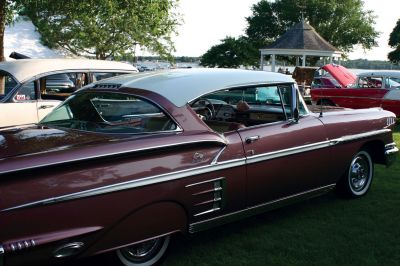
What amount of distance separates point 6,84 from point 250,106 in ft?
14.2

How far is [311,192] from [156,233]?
196 centimetres

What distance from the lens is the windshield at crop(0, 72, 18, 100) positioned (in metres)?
7.49

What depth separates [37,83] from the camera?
765cm

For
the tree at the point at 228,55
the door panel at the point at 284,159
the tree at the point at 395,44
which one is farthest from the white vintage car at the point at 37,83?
the tree at the point at 395,44

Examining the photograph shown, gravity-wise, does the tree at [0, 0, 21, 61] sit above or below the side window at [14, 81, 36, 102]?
above

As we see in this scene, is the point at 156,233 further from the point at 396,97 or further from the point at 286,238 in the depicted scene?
the point at 396,97

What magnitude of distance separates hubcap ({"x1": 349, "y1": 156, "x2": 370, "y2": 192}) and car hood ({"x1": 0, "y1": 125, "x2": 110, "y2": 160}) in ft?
10.4

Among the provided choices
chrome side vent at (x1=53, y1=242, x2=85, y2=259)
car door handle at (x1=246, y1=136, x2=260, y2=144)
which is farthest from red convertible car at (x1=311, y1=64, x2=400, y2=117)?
chrome side vent at (x1=53, y1=242, x2=85, y2=259)

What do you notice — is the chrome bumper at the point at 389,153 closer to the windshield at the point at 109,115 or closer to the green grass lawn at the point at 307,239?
the green grass lawn at the point at 307,239

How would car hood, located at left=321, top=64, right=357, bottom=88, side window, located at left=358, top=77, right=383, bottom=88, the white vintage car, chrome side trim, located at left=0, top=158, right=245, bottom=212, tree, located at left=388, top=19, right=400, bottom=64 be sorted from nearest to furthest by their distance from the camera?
chrome side trim, located at left=0, top=158, right=245, bottom=212, the white vintage car, side window, located at left=358, top=77, right=383, bottom=88, car hood, located at left=321, top=64, right=357, bottom=88, tree, located at left=388, top=19, right=400, bottom=64

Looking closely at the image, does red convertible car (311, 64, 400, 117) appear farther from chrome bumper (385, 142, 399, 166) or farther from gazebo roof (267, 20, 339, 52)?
gazebo roof (267, 20, 339, 52)

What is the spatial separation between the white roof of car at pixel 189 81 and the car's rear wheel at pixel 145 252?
1057mm

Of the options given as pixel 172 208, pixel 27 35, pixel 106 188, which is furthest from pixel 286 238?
pixel 27 35

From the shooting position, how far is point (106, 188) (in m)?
3.14
